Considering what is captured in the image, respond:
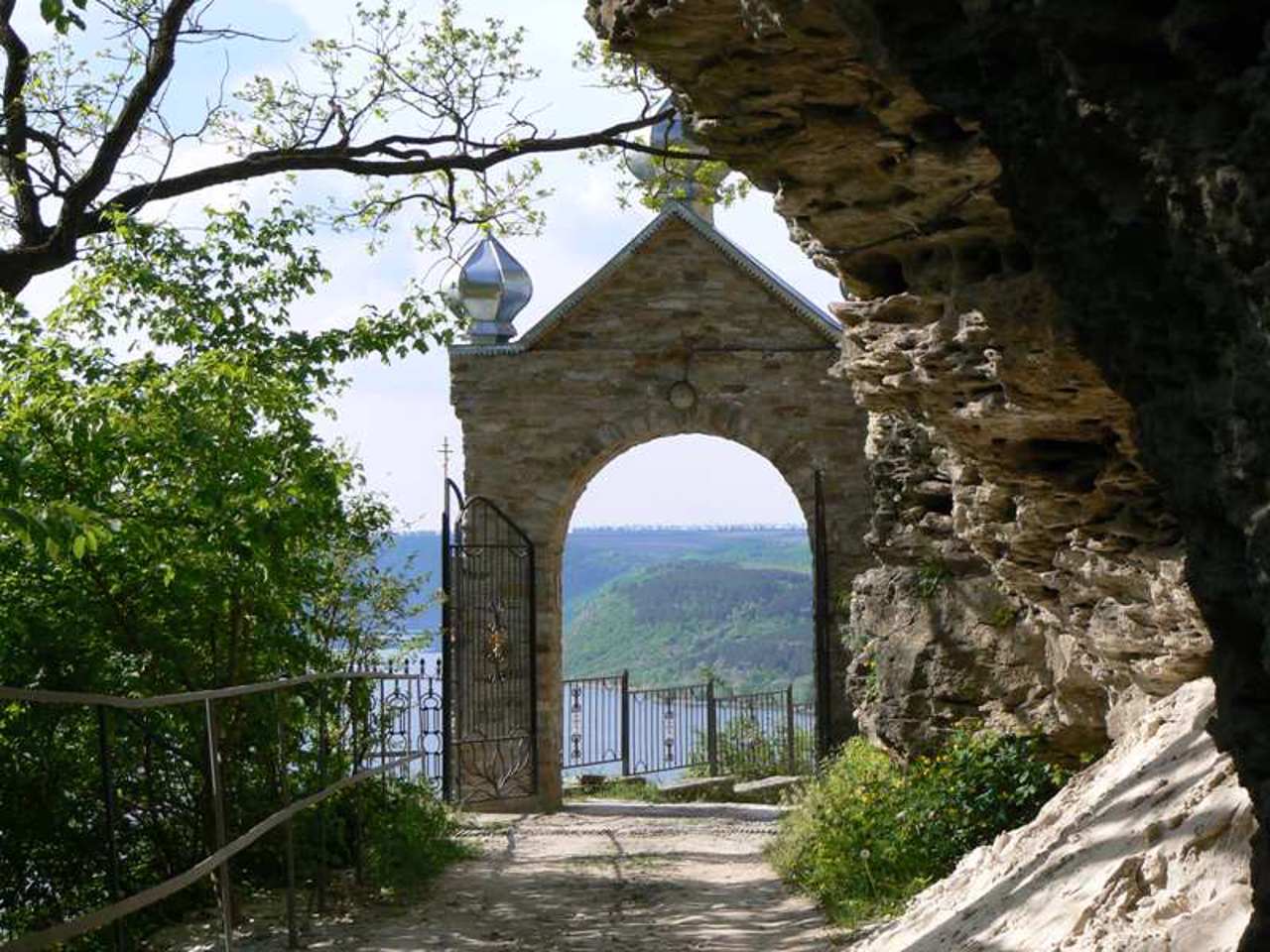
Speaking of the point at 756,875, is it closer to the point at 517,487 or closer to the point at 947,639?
the point at 947,639

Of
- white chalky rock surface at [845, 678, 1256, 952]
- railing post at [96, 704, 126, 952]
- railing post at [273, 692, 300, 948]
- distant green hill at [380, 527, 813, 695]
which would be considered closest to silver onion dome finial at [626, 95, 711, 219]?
railing post at [273, 692, 300, 948]

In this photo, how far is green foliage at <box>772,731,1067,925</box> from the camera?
877 cm

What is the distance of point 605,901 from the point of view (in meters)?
9.87

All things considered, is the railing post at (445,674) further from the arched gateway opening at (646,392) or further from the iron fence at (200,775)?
the iron fence at (200,775)

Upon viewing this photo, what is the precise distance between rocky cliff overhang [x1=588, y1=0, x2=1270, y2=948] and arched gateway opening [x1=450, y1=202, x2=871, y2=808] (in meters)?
6.80

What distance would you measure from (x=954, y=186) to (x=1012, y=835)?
2.73 m

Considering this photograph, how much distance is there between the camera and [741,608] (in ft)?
159

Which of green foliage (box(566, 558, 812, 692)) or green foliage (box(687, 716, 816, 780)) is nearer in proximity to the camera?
green foliage (box(687, 716, 816, 780))

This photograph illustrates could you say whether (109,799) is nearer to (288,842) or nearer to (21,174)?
(288,842)

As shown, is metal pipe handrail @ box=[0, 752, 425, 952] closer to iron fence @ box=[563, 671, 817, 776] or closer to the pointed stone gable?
the pointed stone gable

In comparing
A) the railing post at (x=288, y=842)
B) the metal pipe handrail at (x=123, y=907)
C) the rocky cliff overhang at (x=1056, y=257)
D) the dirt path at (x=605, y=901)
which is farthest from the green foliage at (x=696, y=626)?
the rocky cliff overhang at (x=1056, y=257)

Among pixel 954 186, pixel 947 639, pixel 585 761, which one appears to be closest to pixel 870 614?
pixel 947 639

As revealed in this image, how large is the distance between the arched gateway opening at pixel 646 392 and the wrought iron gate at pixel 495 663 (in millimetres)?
132

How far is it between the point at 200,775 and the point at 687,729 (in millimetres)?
12576
